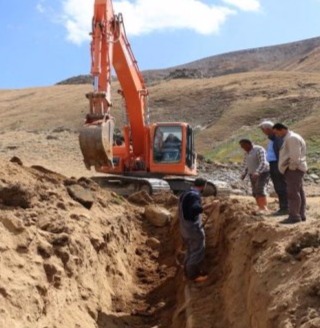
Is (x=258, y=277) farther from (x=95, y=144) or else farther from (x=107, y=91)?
(x=107, y=91)

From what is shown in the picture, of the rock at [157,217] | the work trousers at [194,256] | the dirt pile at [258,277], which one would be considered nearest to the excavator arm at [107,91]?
the rock at [157,217]

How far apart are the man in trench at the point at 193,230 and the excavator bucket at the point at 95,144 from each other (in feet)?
12.5

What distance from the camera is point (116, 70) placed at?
1819 centimetres

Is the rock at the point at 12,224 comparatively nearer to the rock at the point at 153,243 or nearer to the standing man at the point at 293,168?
A: the standing man at the point at 293,168

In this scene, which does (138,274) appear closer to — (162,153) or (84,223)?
(84,223)

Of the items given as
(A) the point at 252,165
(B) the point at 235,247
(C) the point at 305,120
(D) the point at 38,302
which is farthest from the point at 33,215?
(C) the point at 305,120

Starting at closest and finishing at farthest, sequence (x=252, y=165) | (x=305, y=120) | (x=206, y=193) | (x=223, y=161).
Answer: (x=252, y=165)
(x=206, y=193)
(x=223, y=161)
(x=305, y=120)

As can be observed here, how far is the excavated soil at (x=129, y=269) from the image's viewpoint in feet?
22.5

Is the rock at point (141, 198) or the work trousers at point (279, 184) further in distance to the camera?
the rock at point (141, 198)

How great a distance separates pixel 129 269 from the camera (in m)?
11.9

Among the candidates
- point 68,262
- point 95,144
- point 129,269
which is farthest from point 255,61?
point 68,262

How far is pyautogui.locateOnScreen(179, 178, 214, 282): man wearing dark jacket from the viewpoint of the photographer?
982cm

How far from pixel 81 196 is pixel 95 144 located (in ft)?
5.21

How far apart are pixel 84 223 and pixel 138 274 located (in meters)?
2.03
